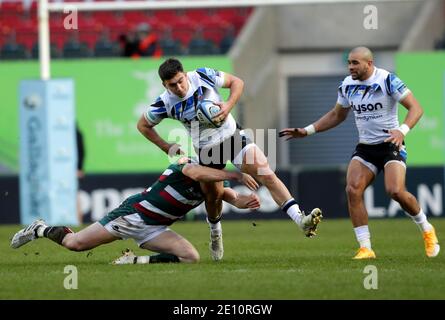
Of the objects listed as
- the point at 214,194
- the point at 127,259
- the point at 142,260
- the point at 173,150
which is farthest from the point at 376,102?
the point at 127,259

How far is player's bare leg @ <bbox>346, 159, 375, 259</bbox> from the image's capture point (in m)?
13.0

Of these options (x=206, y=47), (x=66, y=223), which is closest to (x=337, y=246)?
(x=66, y=223)

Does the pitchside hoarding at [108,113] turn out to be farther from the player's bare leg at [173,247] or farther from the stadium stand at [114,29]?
the player's bare leg at [173,247]

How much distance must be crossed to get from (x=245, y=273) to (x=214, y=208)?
1.24 metres

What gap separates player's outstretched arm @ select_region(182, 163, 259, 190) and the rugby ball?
495 millimetres

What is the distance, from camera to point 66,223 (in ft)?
70.2

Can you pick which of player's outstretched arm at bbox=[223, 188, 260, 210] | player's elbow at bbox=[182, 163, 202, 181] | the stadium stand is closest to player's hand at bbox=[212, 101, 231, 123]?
player's elbow at bbox=[182, 163, 202, 181]

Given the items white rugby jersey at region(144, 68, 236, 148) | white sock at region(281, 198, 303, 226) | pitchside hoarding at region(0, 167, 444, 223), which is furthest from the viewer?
pitchside hoarding at region(0, 167, 444, 223)

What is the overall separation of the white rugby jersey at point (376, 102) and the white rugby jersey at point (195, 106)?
145 cm

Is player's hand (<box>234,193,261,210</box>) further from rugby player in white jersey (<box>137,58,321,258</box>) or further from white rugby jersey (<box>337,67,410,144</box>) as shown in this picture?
white rugby jersey (<box>337,67,410,144</box>)

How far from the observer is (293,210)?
12.3 m

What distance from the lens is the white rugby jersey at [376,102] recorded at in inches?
509

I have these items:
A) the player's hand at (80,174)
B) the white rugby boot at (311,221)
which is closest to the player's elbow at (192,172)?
the white rugby boot at (311,221)

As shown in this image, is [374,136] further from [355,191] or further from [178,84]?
[178,84]
